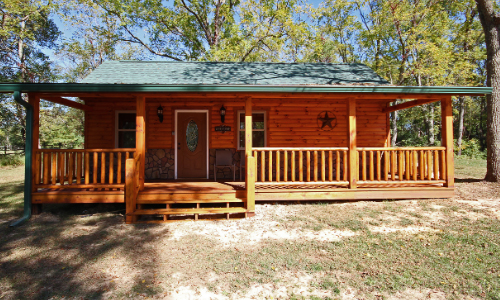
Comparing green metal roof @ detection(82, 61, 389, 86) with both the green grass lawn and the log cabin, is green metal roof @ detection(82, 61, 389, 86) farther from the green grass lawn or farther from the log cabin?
the green grass lawn

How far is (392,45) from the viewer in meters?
17.1

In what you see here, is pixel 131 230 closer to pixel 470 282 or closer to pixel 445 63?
pixel 470 282

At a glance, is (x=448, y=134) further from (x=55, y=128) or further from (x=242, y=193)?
(x=55, y=128)

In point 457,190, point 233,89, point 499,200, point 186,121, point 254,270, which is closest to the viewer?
point 254,270

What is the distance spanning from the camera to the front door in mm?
7566

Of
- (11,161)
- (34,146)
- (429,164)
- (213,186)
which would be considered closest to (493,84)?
(429,164)

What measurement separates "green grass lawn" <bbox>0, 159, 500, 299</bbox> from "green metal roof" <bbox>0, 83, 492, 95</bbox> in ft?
7.62

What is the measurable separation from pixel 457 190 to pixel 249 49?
13394 millimetres

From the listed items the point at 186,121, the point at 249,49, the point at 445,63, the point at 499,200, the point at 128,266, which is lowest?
the point at 128,266

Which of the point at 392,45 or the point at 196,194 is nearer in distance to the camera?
the point at 196,194

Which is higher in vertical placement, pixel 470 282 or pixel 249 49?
pixel 249 49

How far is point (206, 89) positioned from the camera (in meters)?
5.02

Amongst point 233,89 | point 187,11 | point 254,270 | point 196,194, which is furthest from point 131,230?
point 187,11

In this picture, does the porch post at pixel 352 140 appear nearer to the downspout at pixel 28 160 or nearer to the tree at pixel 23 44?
the downspout at pixel 28 160
